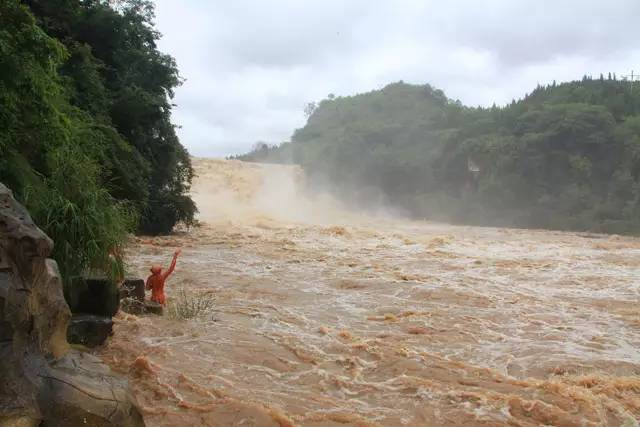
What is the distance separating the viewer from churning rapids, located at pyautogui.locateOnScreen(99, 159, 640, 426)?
534 cm

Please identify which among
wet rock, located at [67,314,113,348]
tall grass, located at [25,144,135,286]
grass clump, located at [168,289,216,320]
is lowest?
grass clump, located at [168,289,216,320]

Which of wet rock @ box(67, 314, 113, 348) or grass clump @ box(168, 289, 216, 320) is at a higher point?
wet rock @ box(67, 314, 113, 348)

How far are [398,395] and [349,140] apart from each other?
44680mm

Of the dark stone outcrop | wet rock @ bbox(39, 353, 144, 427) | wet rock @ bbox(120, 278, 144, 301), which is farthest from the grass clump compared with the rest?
wet rock @ bbox(39, 353, 144, 427)

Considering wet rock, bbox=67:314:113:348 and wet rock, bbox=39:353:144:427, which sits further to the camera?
wet rock, bbox=67:314:113:348

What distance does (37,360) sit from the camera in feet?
12.1

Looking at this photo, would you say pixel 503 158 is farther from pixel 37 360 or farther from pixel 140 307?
pixel 37 360

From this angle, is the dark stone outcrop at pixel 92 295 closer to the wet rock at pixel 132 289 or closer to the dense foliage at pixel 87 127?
the dense foliage at pixel 87 127

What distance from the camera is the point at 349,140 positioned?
49719 mm

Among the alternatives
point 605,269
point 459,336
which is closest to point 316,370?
point 459,336

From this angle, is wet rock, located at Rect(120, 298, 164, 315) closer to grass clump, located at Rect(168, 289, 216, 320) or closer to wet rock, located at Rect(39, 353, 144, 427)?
grass clump, located at Rect(168, 289, 216, 320)

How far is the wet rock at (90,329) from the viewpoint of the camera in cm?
600

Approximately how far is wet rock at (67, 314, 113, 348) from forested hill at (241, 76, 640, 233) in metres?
29.2

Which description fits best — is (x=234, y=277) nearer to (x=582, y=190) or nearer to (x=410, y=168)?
(x=582, y=190)
